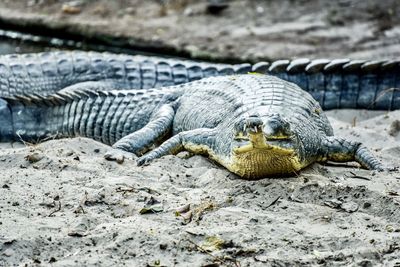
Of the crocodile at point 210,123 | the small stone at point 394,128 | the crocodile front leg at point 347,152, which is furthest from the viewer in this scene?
the small stone at point 394,128

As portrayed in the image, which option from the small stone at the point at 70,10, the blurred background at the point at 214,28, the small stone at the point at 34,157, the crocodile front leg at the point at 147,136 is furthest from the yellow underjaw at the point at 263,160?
the small stone at the point at 70,10

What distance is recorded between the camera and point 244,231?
399cm

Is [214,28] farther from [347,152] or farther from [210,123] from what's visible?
[347,152]

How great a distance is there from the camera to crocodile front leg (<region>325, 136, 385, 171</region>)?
205 inches

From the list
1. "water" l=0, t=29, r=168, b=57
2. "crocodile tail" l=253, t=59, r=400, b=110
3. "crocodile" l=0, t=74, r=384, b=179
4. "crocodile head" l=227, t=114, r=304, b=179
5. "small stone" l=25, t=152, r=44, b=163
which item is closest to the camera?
"crocodile head" l=227, t=114, r=304, b=179

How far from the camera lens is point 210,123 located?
5.54 meters

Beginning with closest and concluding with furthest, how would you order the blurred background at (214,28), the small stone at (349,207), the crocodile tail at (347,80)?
the small stone at (349,207) < the crocodile tail at (347,80) < the blurred background at (214,28)

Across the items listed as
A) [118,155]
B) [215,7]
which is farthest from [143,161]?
[215,7]

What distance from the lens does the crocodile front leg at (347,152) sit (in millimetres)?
5195

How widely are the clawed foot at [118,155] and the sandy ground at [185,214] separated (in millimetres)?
79

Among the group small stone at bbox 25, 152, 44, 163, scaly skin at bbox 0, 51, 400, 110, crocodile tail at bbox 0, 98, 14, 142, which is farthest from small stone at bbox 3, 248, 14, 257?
scaly skin at bbox 0, 51, 400, 110

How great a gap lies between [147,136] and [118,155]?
1.63ft

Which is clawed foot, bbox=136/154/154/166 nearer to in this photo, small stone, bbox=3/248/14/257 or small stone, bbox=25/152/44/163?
small stone, bbox=25/152/44/163

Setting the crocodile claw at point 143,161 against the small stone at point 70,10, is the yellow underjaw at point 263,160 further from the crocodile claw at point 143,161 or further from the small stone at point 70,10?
the small stone at point 70,10
